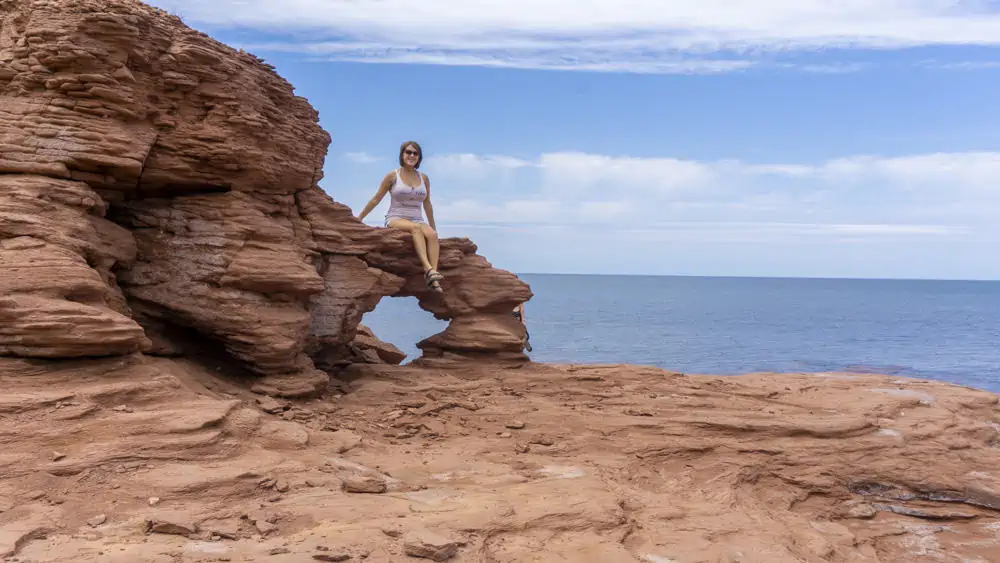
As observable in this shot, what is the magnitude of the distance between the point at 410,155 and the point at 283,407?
456 centimetres

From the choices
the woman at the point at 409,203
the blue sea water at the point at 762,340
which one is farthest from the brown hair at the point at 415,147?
the blue sea water at the point at 762,340

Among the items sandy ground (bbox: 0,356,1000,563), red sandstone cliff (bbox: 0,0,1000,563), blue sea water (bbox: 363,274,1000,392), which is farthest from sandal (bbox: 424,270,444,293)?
blue sea water (bbox: 363,274,1000,392)

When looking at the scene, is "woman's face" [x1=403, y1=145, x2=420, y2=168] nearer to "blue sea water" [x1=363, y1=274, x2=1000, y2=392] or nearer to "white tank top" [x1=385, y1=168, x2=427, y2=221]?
"white tank top" [x1=385, y1=168, x2=427, y2=221]

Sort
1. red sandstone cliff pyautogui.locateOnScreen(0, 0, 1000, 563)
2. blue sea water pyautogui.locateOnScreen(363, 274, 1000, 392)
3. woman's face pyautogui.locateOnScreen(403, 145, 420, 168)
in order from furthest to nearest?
1. blue sea water pyautogui.locateOnScreen(363, 274, 1000, 392)
2. woman's face pyautogui.locateOnScreen(403, 145, 420, 168)
3. red sandstone cliff pyautogui.locateOnScreen(0, 0, 1000, 563)

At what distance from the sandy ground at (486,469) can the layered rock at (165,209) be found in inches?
26.2

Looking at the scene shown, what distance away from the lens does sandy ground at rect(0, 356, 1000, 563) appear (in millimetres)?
6660

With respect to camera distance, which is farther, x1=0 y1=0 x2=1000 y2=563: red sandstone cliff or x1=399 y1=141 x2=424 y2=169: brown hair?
x1=399 y1=141 x2=424 y2=169: brown hair

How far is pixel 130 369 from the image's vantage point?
836 cm

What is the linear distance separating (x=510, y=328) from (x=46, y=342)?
731cm

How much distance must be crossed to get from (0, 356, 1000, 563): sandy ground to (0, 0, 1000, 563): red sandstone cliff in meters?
0.03

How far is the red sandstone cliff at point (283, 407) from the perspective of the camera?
697cm

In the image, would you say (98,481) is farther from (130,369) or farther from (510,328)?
(510,328)

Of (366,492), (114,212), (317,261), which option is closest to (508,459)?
(366,492)

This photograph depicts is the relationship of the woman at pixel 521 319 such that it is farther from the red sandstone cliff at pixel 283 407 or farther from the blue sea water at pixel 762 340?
the blue sea water at pixel 762 340
